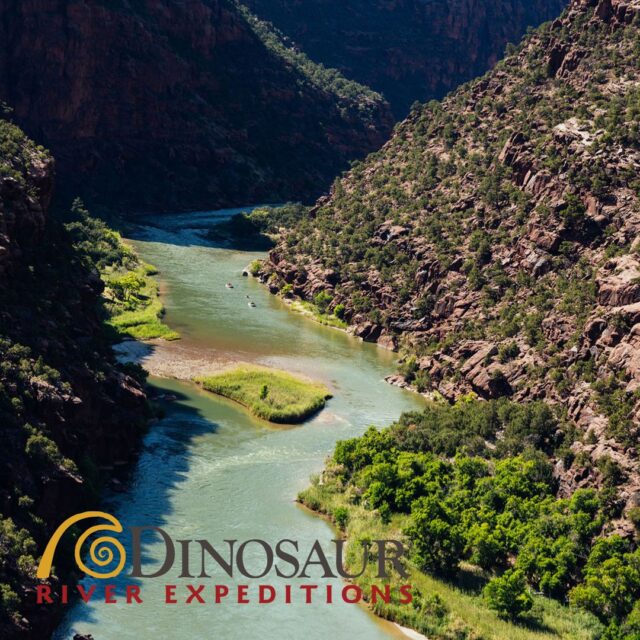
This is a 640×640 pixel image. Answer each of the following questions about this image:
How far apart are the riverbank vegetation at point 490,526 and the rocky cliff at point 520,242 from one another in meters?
2.97

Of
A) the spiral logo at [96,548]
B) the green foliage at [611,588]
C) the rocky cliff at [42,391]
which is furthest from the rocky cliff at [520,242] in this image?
the rocky cliff at [42,391]

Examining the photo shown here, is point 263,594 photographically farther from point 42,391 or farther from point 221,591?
point 42,391

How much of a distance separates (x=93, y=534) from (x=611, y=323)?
39073mm

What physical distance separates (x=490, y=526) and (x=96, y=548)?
69.9 ft

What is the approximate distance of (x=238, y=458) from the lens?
66.3 m

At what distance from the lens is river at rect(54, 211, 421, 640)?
45.8 metres

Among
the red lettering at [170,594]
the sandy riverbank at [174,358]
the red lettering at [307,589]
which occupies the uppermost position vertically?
the sandy riverbank at [174,358]

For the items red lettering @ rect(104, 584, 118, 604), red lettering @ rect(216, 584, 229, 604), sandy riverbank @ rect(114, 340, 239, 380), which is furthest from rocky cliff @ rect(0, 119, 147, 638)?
sandy riverbank @ rect(114, 340, 239, 380)

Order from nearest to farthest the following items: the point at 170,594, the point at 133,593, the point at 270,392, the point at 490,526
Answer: the point at 133,593 → the point at 170,594 → the point at 490,526 → the point at 270,392

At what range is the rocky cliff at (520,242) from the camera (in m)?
71.4

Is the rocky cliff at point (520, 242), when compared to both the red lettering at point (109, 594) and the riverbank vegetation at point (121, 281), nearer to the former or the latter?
the riverbank vegetation at point (121, 281)

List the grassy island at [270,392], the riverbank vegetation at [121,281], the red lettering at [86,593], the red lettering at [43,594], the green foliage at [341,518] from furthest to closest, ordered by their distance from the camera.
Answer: the riverbank vegetation at [121,281]
the grassy island at [270,392]
the green foliage at [341,518]
the red lettering at [86,593]
the red lettering at [43,594]

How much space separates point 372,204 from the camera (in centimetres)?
12269

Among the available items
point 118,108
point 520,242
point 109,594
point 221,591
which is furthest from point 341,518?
point 118,108
